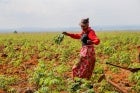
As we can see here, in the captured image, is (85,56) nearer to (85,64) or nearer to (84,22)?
(85,64)

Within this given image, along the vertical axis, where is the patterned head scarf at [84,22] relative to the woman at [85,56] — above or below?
above

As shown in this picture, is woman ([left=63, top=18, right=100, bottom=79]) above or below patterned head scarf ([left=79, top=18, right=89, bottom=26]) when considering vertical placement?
below

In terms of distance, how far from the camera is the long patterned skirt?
10.1 meters

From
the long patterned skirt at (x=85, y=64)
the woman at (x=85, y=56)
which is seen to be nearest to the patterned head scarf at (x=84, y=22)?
the woman at (x=85, y=56)

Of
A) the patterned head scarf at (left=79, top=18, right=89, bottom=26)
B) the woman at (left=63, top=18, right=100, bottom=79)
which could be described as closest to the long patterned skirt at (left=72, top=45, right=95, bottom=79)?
the woman at (left=63, top=18, right=100, bottom=79)

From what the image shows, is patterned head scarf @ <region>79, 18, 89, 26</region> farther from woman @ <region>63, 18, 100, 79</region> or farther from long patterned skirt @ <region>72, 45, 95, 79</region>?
long patterned skirt @ <region>72, 45, 95, 79</region>

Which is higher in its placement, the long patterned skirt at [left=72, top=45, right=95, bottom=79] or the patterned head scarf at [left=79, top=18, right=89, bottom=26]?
the patterned head scarf at [left=79, top=18, right=89, bottom=26]

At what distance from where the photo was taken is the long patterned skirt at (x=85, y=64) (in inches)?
398

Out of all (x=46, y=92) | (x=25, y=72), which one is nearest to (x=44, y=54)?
(x=25, y=72)

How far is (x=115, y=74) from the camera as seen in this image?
12.2 metres

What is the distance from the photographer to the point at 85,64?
10133 millimetres

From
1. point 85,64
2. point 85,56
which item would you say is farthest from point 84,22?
point 85,64

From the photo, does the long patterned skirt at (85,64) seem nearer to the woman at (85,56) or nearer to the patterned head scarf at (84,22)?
the woman at (85,56)

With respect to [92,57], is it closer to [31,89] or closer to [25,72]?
[31,89]
